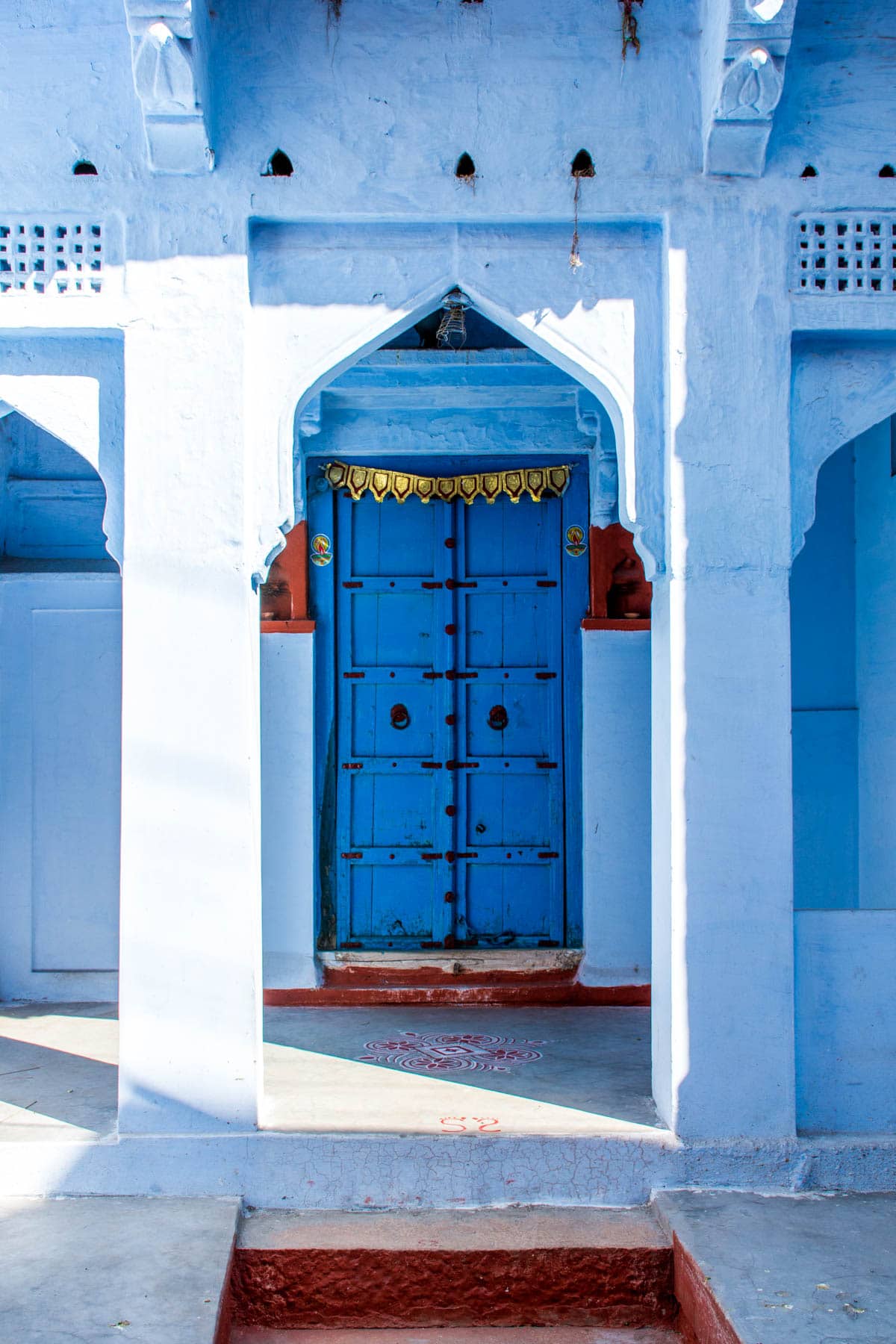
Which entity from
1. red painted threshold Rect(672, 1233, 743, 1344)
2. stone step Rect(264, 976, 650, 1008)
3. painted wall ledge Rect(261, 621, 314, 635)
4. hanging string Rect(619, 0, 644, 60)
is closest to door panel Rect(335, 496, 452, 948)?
painted wall ledge Rect(261, 621, 314, 635)

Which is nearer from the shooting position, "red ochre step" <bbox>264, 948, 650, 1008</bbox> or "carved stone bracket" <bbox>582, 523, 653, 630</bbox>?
"red ochre step" <bbox>264, 948, 650, 1008</bbox>

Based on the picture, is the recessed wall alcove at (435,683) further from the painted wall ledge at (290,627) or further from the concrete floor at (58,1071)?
the concrete floor at (58,1071)

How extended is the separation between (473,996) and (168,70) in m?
4.14

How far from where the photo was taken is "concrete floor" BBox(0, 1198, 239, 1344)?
9.16ft

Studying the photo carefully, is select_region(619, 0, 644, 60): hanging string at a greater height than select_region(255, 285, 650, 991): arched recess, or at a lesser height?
greater

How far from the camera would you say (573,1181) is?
353 cm

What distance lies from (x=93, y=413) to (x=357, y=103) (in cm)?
131

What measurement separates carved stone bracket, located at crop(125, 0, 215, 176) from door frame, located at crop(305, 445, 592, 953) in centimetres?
Answer: 248

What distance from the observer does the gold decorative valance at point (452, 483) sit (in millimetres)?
A: 6016

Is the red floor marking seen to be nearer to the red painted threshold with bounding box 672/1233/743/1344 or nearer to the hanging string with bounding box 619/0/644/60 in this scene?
the red painted threshold with bounding box 672/1233/743/1344

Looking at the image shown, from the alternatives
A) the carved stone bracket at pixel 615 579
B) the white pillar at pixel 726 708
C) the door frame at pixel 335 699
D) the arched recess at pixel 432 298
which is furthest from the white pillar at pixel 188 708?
the carved stone bracket at pixel 615 579

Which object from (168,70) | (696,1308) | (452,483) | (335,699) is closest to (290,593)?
(335,699)

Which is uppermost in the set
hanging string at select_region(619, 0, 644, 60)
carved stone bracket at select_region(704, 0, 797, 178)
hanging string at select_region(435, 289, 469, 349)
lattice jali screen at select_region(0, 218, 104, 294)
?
hanging string at select_region(619, 0, 644, 60)

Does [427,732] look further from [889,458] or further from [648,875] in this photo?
[889,458]
